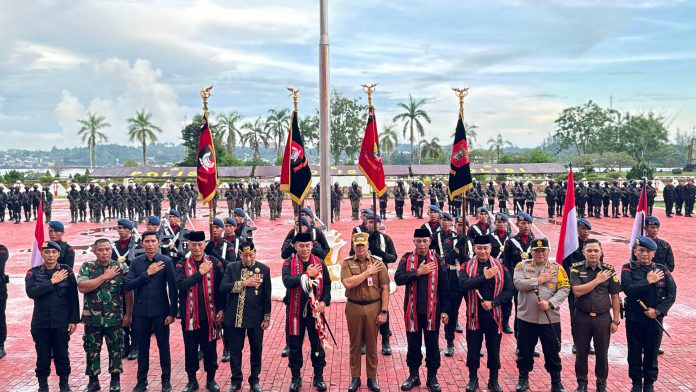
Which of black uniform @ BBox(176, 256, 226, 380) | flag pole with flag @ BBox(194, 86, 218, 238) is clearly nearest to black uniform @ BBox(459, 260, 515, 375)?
black uniform @ BBox(176, 256, 226, 380)

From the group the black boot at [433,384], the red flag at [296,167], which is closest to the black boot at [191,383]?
the black boot at [433,384]

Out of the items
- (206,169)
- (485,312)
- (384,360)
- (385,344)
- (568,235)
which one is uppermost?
(206,169)

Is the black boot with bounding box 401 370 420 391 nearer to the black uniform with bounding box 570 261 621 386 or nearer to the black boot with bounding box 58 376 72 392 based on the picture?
the black uniform with bounding box 570 261 621 386

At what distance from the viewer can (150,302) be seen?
20.4ft

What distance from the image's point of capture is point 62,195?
4238 cm

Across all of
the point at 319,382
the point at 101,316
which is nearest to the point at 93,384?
the point at 101,316

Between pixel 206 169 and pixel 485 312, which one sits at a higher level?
pixel 206 169

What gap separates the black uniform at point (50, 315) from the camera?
6.12 m

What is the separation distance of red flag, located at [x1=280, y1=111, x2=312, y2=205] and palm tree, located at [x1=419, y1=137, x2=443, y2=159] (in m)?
57.8

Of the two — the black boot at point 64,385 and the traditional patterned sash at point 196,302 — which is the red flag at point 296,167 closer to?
the traditional patterned sash at point 196,302

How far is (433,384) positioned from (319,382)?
130 centimetres

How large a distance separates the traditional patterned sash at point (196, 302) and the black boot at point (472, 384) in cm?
295

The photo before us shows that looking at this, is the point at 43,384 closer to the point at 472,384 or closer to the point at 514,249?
the point at 472,384

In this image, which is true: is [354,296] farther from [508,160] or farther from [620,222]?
[508,160]
